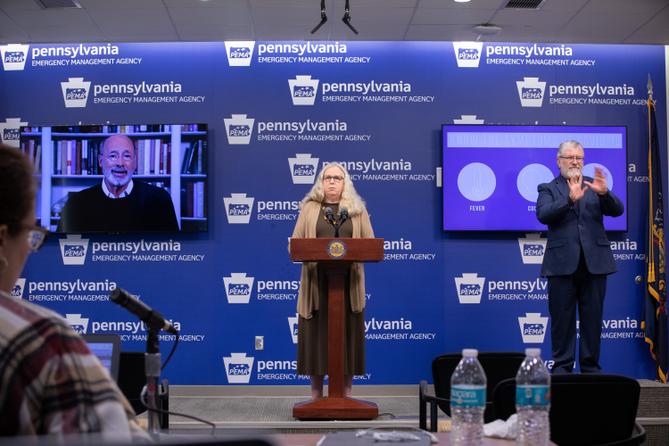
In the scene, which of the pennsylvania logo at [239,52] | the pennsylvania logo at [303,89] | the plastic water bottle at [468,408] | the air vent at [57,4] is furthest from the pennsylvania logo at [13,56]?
the plastic water bottle at [468,408]

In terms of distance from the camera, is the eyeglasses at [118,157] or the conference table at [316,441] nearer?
the conference table at [316,441]

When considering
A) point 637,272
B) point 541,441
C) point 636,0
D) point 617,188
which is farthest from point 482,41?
point 541,441

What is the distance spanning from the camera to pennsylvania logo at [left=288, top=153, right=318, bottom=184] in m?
6.48

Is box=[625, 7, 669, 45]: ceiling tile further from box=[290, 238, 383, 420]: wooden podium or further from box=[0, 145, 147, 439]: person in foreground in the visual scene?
box=[0, 145, 147, 439]: person in foreground

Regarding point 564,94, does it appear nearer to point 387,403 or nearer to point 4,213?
point 387,403

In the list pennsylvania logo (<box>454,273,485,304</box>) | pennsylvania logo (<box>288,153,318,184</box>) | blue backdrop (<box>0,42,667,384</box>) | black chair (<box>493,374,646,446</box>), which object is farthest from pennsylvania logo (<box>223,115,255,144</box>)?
black chair (<box>493,374,646,446</box>)

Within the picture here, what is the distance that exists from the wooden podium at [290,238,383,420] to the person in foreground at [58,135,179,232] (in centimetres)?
230

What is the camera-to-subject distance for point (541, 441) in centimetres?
170

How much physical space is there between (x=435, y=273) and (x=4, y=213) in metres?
5.53

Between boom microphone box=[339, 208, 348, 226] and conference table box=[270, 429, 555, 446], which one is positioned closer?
conference table box=[270, 429, 555, 446]

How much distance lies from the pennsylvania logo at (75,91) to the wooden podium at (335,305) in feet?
10.7

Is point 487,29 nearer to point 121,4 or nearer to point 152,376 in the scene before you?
point 121,4

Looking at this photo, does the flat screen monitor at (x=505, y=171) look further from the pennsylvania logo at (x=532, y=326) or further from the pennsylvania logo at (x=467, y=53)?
the pennsylvania logo at (x=532, y=326)

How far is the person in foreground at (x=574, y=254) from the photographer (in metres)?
4.96
